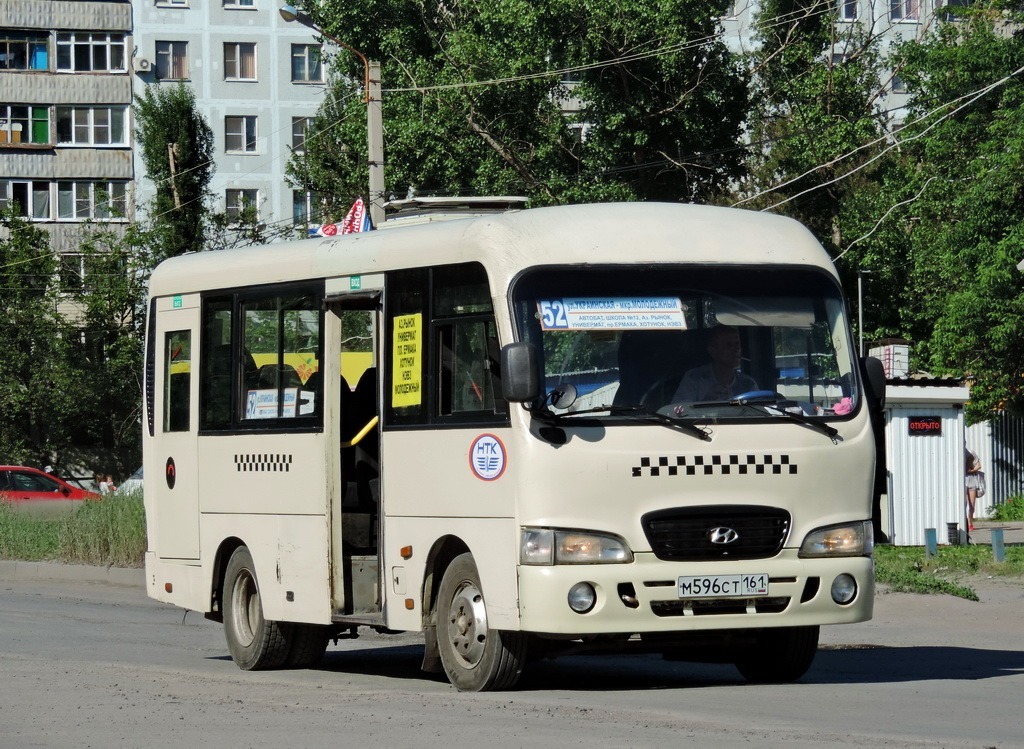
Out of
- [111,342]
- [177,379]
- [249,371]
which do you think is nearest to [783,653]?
[249,371]

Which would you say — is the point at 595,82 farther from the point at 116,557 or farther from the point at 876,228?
the point at 116,557

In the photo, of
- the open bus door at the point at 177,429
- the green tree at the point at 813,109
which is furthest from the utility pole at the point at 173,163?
the open bus door at the point at 177,429

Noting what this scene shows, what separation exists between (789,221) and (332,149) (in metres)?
40.0

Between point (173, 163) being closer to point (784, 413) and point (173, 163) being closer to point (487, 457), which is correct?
point (487, 457)

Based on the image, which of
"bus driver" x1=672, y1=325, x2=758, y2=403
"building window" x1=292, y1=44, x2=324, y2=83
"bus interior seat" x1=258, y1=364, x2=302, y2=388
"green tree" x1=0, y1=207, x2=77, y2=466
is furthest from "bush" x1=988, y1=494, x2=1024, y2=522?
"building window" x1=292, y1=44, x2=324, y2=83

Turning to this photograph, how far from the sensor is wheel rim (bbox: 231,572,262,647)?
13430mm

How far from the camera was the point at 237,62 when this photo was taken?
7656 centimetres

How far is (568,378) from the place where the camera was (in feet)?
34.0

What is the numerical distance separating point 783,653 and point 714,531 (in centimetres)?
146

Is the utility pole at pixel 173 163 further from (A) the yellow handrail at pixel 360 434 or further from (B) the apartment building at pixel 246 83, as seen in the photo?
(A) the yellow handrail at pixel 360 434

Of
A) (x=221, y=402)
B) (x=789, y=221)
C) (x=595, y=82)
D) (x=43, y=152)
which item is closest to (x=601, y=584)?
(x=789, y=221)

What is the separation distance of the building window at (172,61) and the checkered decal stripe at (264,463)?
Result: 63697 mm

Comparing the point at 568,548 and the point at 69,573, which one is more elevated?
the point at 568,548

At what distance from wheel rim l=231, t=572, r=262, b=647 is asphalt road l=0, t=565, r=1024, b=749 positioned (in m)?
0.33
